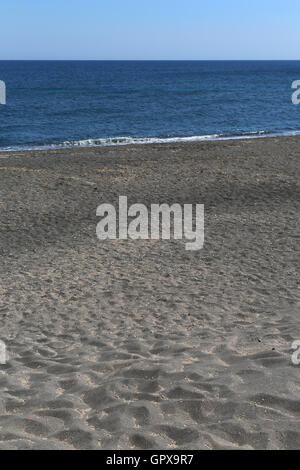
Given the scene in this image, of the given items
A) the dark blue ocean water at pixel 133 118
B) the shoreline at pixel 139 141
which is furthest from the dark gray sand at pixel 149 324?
the dark blue ocean water at pixel 133 118

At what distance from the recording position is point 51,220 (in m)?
12.5

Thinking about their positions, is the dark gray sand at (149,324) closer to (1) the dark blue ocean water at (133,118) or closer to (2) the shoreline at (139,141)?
(2) the shoreline at (139,141)

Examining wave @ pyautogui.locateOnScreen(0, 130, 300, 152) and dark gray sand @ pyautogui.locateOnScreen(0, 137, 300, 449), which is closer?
dark gray sand @ pyautogui.locateOnScreen(0, 137, 300, 449)

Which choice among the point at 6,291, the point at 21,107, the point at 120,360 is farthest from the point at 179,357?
the point at 21,107

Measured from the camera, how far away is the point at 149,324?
7.13 metres

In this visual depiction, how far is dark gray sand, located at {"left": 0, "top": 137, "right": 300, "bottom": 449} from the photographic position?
4637mm

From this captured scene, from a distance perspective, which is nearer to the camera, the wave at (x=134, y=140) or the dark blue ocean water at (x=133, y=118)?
the wave at (x=134, y=140)

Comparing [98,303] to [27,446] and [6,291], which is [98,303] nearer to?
[6,291]

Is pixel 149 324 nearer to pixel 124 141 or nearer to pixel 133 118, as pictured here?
pixel 124 141

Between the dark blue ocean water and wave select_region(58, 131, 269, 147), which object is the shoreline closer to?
wave select_region(58, 131, 269, 147)

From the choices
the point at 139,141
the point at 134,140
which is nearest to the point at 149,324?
the point at 139,141

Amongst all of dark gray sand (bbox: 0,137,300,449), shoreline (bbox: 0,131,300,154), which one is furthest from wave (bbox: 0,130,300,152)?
dark gray sand (bbox: 0,137,300,449)

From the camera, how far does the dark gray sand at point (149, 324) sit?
4637 mm

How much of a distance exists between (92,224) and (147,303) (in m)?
4.63
